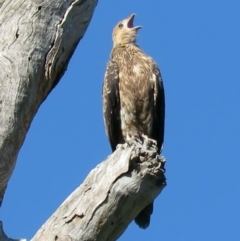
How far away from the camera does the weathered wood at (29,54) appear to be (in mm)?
5613

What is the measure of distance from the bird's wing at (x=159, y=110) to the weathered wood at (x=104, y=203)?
3.13 m

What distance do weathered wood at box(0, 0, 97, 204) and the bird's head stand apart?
2.75 meters

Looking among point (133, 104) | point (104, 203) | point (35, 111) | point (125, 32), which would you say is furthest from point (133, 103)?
point (104, 203)

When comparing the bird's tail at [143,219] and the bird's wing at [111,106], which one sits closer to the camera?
the bird's tail at [143,219]

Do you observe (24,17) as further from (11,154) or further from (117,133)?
(117,133)

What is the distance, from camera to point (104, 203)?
4785mm

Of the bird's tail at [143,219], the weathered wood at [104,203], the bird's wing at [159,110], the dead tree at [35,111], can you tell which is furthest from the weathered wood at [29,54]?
the bird's wing at [159,110]

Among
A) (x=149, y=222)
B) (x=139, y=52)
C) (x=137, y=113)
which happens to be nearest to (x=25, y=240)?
(x=149, y=222)

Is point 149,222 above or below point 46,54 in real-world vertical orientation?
below

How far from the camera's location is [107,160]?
504 cm

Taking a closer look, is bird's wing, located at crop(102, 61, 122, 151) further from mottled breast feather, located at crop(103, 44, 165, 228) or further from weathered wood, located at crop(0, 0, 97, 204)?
weathered wood, located at crop(0, 0, 97, 204)

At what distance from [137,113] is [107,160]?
3095 millimetres

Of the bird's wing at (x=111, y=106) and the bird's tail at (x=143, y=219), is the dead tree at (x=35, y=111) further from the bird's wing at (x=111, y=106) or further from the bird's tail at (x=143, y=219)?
the bird's wing at (x=111, y=106)

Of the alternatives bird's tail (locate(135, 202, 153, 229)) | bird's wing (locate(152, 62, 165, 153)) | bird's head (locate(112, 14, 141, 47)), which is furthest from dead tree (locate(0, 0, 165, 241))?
bird's head (locate(112, 14, 141, 47))
